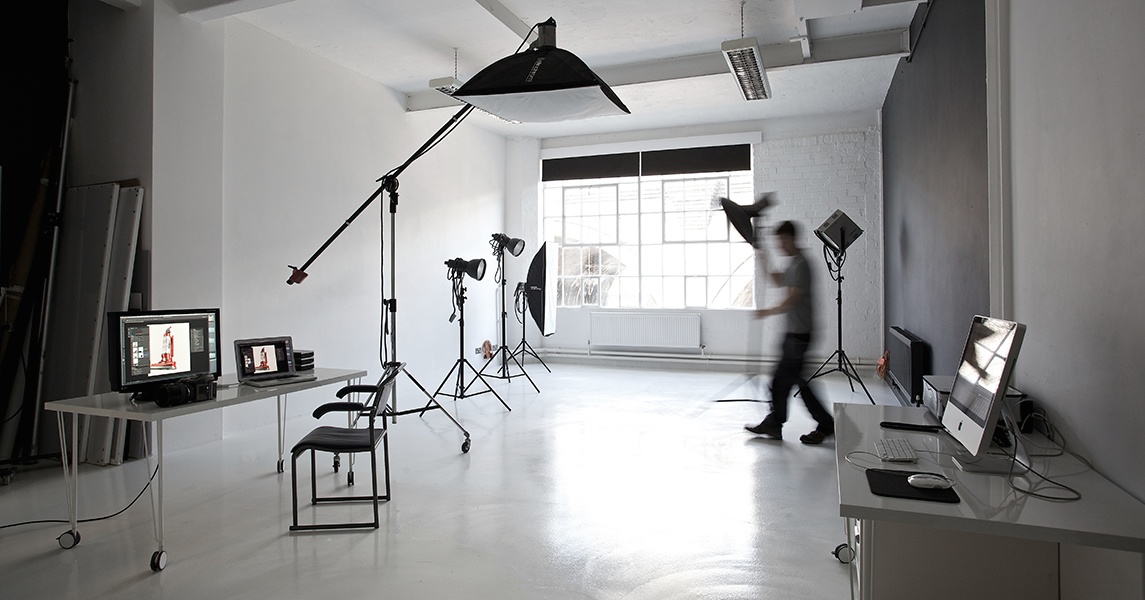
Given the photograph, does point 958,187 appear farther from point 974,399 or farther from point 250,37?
point 250,37

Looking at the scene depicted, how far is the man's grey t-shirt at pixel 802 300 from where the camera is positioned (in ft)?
14.5

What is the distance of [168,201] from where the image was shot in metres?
4.22

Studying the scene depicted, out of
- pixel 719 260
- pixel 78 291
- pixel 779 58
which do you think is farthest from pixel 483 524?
pixel 719 260

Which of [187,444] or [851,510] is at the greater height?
[851,510]

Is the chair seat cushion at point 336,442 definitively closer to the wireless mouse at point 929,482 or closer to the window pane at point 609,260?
the wireless mouse at point 929,482

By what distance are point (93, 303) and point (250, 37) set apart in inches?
88.9

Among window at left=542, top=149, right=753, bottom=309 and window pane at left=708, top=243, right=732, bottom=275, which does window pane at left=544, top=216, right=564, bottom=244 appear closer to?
window at left=542, top=149, right=753, bottom=309

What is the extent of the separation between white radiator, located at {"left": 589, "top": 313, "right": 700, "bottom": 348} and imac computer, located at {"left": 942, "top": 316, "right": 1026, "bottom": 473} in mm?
6080

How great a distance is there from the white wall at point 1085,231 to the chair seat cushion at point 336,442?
2.61 meters

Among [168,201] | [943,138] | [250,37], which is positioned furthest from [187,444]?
[943,138]

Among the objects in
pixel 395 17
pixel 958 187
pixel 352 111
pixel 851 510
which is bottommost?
pixel 851 510

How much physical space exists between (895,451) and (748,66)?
13.1 feet

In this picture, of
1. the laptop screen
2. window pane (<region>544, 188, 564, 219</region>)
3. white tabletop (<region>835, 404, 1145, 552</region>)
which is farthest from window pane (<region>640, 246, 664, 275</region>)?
white tabletop (<region>835, 404, 1145, 552</region>)

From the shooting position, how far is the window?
8.21 meters
